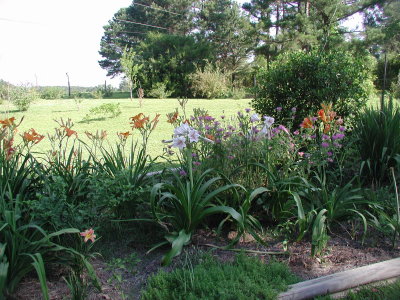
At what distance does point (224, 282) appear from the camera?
1939 mm

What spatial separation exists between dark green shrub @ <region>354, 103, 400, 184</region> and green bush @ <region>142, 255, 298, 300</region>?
6.14ft

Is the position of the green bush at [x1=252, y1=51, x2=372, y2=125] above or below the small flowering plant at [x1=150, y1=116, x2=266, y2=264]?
above

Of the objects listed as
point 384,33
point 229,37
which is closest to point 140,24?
point 229,37

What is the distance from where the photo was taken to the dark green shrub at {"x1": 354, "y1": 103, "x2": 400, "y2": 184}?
11.5 feet

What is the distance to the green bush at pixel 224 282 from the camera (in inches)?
73.4

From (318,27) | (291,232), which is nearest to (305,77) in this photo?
(291,232)

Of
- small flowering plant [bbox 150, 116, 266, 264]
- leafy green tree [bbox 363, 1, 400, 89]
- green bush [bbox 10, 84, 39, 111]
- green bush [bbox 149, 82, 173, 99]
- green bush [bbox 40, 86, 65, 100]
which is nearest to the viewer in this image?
small flowering plant [bbox 150, 116, 266, 264]

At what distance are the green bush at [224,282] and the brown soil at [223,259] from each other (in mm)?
152

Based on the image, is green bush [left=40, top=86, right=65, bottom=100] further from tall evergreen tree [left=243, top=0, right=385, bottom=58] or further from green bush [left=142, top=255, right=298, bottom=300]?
green bush [left=142, top=255, right=298, bottom=300]

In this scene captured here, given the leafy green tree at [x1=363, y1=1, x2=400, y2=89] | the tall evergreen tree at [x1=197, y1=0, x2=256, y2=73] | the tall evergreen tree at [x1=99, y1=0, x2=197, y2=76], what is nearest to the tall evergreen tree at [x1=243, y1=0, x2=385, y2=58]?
the leafy green tree at [x1=363, y1=1, x2=400, y2=89]

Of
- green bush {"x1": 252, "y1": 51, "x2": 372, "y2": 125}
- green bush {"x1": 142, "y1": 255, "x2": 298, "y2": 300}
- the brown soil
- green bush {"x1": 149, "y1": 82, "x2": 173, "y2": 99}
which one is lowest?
the brown soil

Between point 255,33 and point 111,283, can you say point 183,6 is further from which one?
point 111,283

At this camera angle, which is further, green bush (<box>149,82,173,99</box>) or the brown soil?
green bush (<box>149,82,173,99</box>)

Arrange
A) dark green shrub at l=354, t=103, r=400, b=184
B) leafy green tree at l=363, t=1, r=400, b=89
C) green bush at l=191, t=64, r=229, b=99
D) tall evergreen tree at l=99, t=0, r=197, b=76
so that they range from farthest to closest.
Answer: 1. tall evergreen tree at l=99, t=0, r=197, b=76
2. green bush at l=191, t=64, r=229, b=99
3. leafy green tree at l=363, t=1, r=400, b=89
4. dark green shrub at l=354, t=103, r=400, b=184
